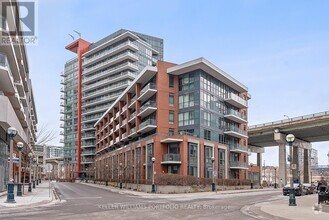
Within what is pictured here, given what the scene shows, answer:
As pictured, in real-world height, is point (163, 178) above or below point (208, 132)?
below

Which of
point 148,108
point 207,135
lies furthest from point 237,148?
point 148,108

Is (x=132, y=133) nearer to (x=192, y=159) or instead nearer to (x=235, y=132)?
(x=192, y=159)

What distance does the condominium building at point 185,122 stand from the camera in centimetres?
6034

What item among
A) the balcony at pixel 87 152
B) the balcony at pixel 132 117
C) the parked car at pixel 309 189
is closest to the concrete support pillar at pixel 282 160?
the balcony at pixel 132 117

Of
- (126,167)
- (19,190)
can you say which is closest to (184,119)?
(126,167)

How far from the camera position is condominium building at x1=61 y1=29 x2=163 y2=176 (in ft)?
398

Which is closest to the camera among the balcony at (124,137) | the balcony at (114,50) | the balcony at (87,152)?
the balcony at (124,137)

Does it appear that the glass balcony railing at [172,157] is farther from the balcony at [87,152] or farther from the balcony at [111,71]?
the balcony at [87,152]

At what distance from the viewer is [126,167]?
2825 inches

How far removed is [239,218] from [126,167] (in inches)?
2184

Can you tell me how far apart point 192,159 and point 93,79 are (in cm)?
A: 7921

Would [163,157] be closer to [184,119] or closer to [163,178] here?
[184,119]

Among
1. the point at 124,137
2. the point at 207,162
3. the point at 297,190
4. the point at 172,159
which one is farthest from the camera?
the point at 124,137

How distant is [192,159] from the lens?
5984cm
